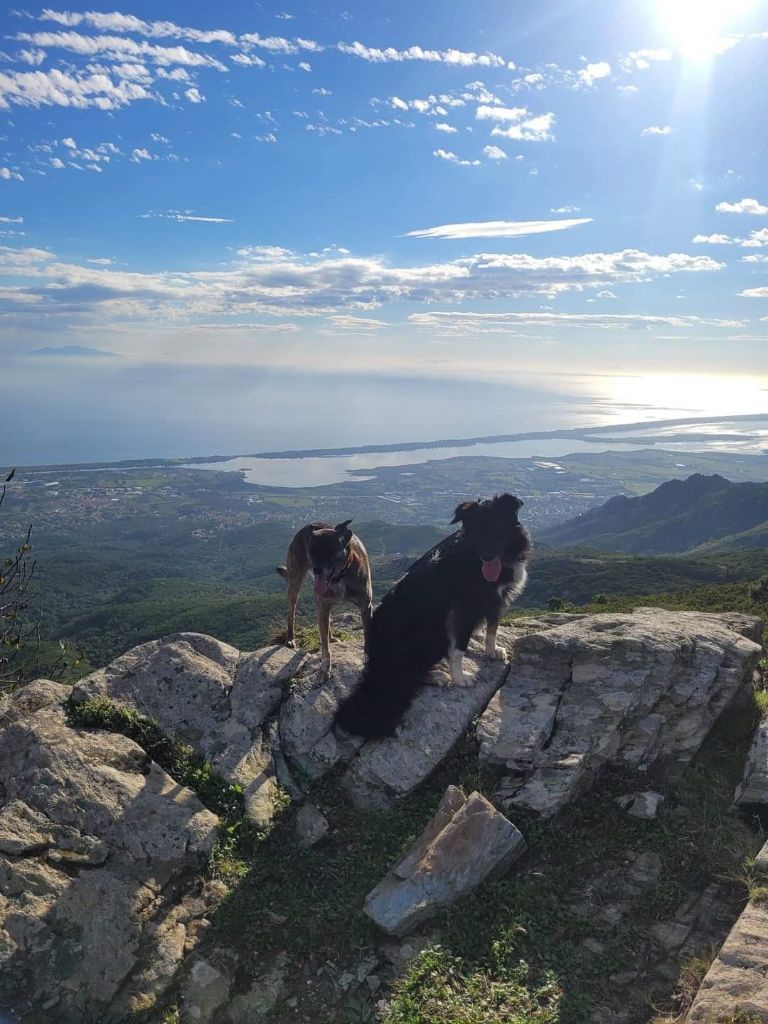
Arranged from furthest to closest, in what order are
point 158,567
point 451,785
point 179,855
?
point 158,567
point 451,785
point 179,855

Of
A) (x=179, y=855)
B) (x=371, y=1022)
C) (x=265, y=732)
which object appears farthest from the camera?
(x=265, y=732)

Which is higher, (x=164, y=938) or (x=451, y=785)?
(x=451, y=785)

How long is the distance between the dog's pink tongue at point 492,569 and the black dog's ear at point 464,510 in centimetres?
68

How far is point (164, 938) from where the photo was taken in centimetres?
514

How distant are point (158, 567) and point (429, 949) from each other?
129 metres

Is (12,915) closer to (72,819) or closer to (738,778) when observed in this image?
(72,819)

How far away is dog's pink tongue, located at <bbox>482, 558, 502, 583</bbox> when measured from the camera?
7570 mm

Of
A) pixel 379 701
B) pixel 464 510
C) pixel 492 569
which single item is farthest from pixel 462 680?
pixel 464 510

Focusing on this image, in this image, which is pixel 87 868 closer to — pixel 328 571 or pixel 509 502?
pixel 328 571

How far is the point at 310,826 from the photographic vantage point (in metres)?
6.44

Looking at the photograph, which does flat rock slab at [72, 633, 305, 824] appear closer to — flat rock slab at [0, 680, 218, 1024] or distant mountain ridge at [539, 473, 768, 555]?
flat rock slab at [0, 680, 218, 1024]

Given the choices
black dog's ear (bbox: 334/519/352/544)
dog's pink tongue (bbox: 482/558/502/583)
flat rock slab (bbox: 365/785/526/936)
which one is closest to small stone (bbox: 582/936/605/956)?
flat rock slab (bbox: 365/785/526/936)

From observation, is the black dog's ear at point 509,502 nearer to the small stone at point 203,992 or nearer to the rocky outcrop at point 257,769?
the rocky outcrop at point 257,769

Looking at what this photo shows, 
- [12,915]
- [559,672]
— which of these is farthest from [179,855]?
[559,672]
